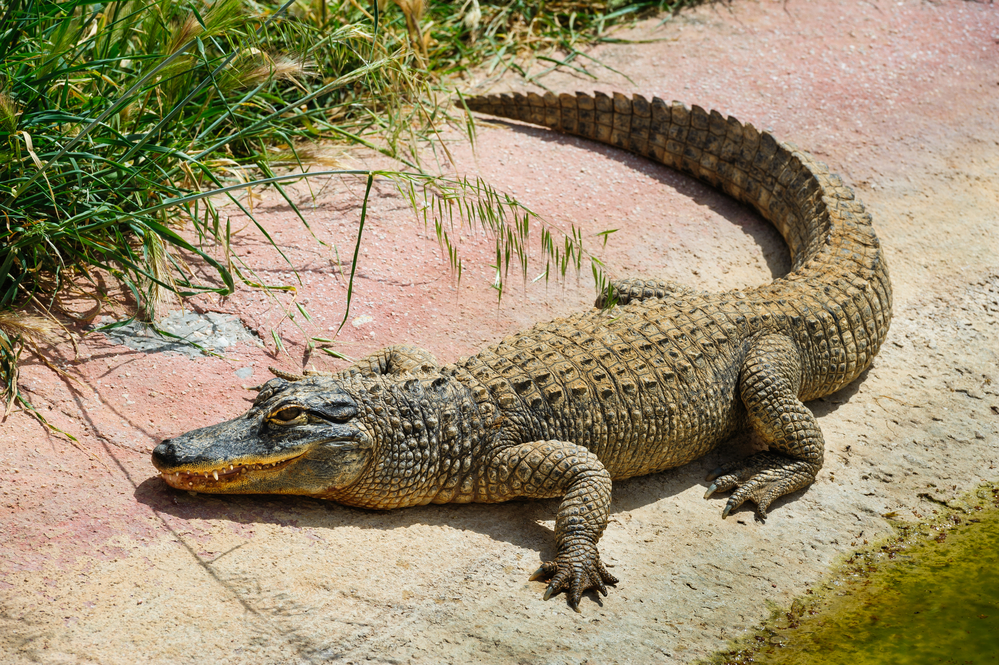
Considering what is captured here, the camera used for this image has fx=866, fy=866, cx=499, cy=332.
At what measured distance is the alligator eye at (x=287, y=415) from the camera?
3488mm

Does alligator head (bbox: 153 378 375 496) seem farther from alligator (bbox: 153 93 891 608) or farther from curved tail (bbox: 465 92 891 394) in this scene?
curved tail (bbox: 465 92 891 394)

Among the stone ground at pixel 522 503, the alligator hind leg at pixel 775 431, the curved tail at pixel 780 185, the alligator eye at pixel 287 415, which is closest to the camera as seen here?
the stone ground at pixel 522 503

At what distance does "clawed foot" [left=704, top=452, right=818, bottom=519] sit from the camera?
4066 mm

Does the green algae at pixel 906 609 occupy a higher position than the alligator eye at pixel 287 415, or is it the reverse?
the alligator eye at pixel 287 415

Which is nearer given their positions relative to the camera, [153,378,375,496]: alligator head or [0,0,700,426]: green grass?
[153,378,375,496]: alligator head

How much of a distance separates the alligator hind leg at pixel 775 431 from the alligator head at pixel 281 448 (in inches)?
70.0

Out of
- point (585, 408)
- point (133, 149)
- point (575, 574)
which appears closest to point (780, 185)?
point (585, 408)

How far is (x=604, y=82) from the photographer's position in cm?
716

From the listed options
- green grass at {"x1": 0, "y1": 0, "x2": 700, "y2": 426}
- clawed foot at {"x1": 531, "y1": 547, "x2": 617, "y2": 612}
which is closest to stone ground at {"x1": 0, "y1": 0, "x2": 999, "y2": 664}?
clawed foot at {"x1": 531, "y1": 547, "x2": 617, "y2": 612}

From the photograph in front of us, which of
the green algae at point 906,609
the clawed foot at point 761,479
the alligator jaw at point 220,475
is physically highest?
the alligator jaw at point 220,475

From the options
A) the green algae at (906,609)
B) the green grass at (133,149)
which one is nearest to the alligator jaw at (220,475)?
the green grass at (133,149)

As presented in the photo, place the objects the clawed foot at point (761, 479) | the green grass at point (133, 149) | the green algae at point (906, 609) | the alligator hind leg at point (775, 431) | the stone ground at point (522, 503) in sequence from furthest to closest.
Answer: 1. the alligator hind leg at point (775, 431)
2. the clawed foot at point (761, 479)
3. the green grass at point (133, 149)
4. the green algae at point (906, 609)
5. the stone ground at point (522, 503)

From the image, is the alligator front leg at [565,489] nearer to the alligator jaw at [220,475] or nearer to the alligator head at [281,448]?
the alligator head at [281,448]

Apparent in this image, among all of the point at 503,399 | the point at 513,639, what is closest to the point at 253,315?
the point at 503,399
